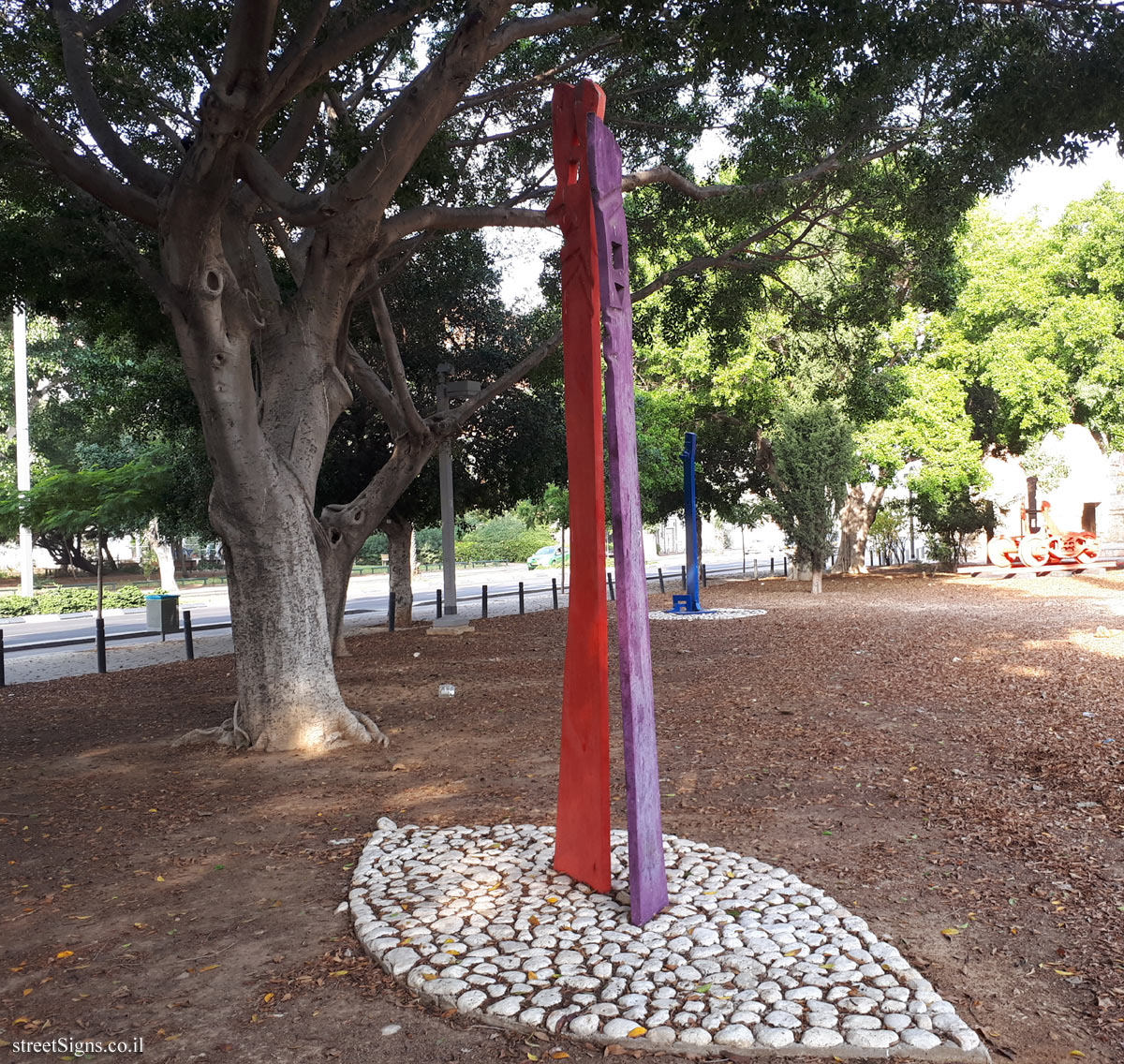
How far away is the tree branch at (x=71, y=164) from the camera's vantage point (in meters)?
6.90

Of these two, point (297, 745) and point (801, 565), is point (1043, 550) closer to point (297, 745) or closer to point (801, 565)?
point (801, 565)

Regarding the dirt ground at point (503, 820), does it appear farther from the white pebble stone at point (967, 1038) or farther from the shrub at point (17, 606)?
the shrub at point (17, 606)

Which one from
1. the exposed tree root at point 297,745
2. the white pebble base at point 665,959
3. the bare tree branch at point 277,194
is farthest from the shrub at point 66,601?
the white pebble base at point 665,959

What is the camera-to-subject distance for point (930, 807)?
5766 millimetres

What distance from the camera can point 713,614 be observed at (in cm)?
1902

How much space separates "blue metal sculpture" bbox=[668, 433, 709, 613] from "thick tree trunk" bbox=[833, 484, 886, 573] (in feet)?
35.1

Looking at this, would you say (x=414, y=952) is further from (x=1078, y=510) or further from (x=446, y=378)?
(x=1078, y=510)

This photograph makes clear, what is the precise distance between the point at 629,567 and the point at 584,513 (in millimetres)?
418

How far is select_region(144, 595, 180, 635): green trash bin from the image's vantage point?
2041cm

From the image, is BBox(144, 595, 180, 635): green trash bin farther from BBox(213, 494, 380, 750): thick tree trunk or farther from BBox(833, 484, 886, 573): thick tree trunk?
BBox(833, 484, 886, 573): thick tree trunk

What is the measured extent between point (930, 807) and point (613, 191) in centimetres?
409

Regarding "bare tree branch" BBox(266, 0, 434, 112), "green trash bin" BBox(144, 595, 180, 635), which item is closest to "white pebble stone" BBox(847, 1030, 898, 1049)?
"bare tree branch" BBox(266, 0, 434, 112)

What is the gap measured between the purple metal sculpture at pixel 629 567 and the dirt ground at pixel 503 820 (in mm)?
980

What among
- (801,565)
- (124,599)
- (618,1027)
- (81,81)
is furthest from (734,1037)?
(124,599)
